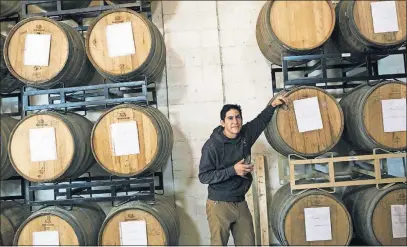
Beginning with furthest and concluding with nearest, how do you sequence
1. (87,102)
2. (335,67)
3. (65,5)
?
(335,67) < (65,5) < (87,102)

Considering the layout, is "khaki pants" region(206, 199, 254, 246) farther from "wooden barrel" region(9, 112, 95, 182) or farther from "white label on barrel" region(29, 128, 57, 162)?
"white label on barrel" region(29, 128, 57, 162)

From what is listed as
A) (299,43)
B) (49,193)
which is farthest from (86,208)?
Result: (299,43)

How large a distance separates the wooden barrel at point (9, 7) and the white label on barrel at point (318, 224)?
3635 mm

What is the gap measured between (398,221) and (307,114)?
1.17 m

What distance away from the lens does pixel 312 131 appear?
10.9 ft

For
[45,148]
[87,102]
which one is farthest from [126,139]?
[45,148]

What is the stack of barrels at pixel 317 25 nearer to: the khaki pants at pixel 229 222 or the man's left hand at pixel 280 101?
the man's left hand at pixel 280 101

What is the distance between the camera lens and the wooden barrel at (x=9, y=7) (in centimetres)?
416

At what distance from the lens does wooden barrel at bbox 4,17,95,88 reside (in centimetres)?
344

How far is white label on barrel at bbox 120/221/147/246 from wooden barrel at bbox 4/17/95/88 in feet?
4.69

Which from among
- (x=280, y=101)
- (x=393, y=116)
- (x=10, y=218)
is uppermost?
(x=280, y=101)

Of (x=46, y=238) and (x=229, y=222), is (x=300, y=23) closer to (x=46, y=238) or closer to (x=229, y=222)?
(x=229, y=222)

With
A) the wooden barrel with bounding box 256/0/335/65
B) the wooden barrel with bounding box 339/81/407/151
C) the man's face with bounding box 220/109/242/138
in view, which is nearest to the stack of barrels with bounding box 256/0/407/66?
the wooden barrel with bounding box 256/0/335/65

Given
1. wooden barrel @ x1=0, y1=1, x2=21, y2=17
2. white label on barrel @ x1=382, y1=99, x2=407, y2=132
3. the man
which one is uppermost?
wooden barrel @ x1=0, y1=1, x2=21, y2=17
